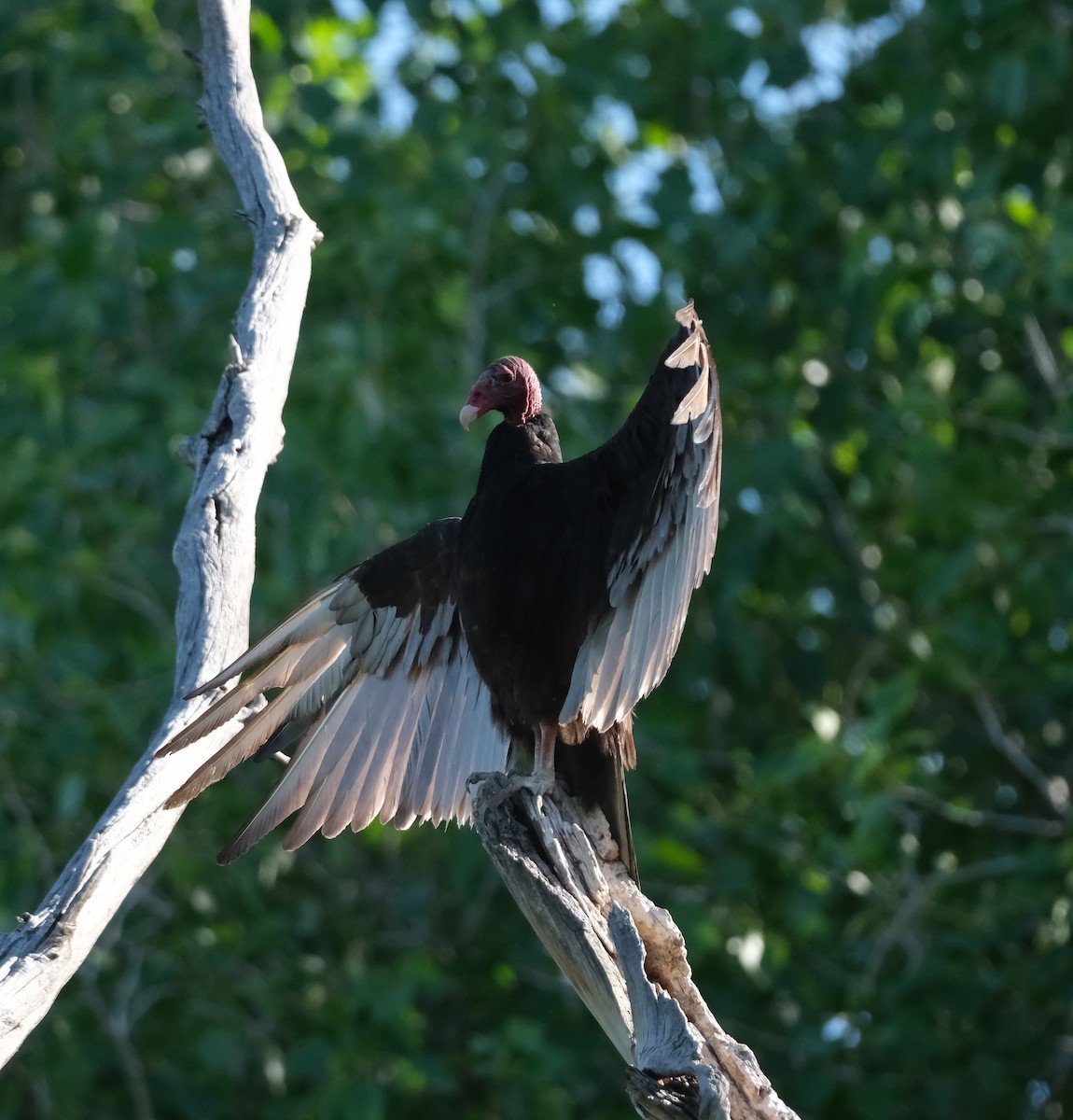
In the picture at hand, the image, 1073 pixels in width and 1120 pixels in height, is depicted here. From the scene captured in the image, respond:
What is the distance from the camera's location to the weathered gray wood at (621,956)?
222 cm

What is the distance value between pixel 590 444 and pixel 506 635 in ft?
6.25

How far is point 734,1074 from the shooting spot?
2.25m

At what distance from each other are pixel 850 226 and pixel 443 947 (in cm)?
274

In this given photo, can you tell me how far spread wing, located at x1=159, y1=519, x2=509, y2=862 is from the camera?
349cm

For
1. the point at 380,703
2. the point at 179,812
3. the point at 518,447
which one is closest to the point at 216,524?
the point at 179,812

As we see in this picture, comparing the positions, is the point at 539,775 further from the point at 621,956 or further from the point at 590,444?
the point at 590,444

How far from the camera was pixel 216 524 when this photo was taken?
2938 mm

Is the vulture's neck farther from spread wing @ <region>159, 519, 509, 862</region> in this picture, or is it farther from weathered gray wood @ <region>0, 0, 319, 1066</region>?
weathered gray wood @ <region>0, 0, 319, 1066</region>

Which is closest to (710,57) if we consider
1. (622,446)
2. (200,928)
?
(622,446)

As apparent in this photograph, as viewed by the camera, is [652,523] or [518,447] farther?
[518,447]

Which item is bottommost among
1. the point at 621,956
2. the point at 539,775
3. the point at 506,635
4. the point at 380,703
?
the point at 380,703

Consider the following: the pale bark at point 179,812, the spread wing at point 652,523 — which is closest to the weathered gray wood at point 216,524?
the pale bark at point 179,812

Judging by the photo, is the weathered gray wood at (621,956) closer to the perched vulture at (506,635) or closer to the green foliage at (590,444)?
the perched vulture at (506,635)

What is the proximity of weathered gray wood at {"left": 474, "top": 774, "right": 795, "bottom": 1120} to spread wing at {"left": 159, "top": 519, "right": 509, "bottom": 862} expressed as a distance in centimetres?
51
